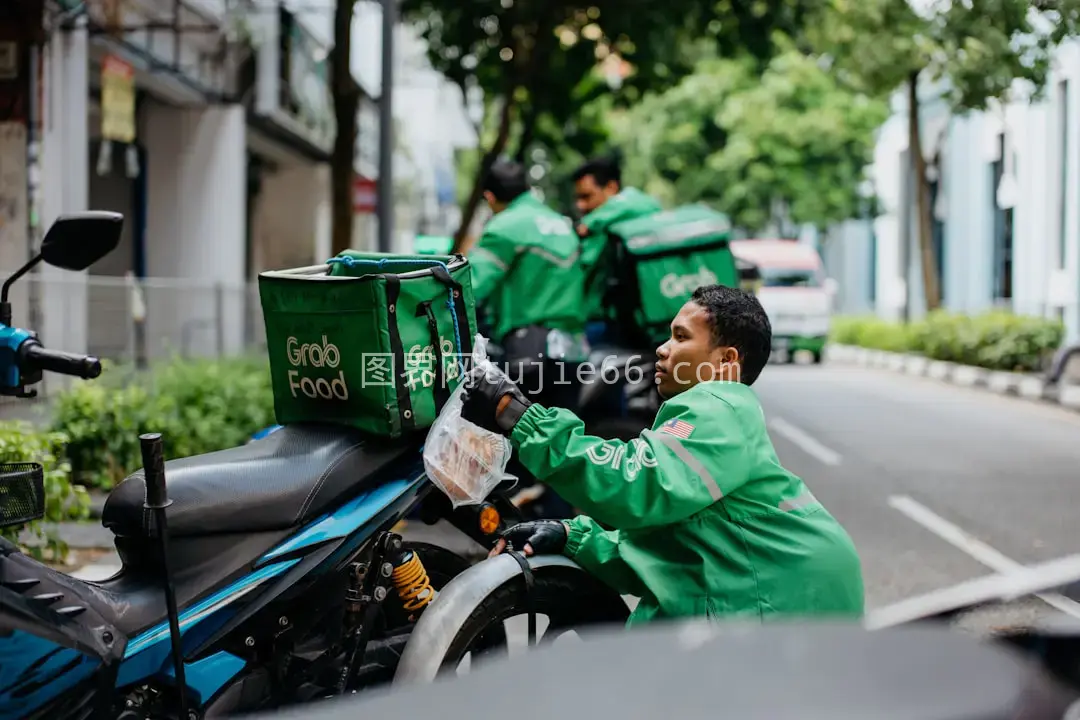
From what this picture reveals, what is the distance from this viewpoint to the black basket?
105 inches

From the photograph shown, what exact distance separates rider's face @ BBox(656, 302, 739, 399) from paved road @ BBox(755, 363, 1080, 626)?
4.15ft

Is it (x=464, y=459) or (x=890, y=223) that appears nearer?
(x=464, y=459)

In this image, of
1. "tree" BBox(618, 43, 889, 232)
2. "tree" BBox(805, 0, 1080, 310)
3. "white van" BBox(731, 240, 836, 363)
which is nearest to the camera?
"tree" BBox(805, 0, 1080, 310)

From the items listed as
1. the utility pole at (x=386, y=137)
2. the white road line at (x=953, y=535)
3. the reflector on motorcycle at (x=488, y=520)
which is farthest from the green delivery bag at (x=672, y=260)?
the utility pole at (x=386, y=137)

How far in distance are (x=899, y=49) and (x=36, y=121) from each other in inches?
339

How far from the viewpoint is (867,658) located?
5.20 ft

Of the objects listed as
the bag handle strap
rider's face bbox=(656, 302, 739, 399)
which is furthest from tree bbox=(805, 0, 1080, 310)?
the bag handle strap

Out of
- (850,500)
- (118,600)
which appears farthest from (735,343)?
(850,500)

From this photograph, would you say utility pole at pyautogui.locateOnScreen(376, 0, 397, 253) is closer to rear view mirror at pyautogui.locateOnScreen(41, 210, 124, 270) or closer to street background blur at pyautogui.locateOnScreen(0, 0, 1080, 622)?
street background blur at pyautogui.locateOnScreen(0, 0, 1080, 622)

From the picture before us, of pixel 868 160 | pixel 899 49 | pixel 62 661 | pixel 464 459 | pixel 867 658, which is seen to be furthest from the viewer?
pixel 868 160

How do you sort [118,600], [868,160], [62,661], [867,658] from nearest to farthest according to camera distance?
[867,658], [62,661], [118,600], [868,160]

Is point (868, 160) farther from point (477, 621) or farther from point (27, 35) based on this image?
point (477, 621)

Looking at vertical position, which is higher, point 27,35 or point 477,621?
point 27,35

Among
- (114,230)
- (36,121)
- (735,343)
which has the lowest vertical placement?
(735,343)
